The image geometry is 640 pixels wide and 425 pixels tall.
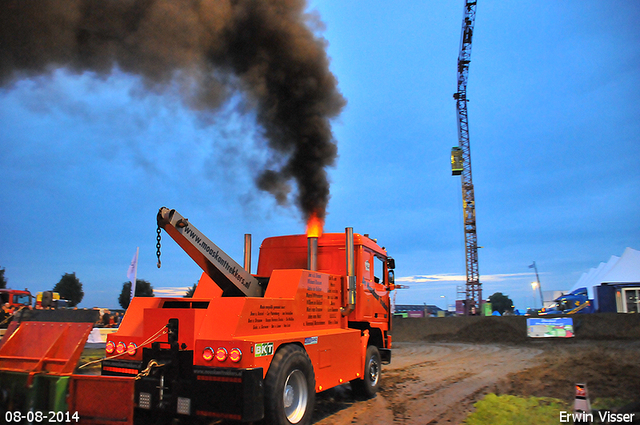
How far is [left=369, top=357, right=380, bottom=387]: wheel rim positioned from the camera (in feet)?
26.9

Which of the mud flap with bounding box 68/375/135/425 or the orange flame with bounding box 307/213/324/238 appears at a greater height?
the orange flame with bounding box 307/213/324/238

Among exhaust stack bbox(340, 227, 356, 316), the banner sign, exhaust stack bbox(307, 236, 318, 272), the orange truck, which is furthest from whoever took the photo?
the banner sign

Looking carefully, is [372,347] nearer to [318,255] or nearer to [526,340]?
[318,255]

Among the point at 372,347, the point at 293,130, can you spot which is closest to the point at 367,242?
the point at 372,347

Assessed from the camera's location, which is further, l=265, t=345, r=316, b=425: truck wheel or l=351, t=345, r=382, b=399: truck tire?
l=351, t=345, r=382, b=399: truck tire

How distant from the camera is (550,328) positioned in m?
22.3

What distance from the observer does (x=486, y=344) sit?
22.0 meters

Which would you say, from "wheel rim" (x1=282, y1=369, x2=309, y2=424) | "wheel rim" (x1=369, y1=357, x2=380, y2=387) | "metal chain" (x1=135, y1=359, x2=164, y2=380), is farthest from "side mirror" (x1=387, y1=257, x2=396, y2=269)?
"metal chain" (x1=135, y1=359, x2=164, y2=380)

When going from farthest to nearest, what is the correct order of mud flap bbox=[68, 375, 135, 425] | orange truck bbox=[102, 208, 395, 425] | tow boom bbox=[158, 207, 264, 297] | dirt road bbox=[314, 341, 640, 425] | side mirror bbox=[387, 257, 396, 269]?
side mirror bbox=[387, 257, 396, 269]
dirt road bbox=[314, 341, 640, 425]
tow boom bbox=[158, 207, 264, 297]
orange truck bbox=[102, 208, 395, 425]
mud flap bbox=[68, 375, 135, 425]

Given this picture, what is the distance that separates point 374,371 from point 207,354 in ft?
14.5

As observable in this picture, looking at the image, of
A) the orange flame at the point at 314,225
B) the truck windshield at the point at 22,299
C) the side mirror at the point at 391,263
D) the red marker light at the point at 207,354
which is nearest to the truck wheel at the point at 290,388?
the red marker light at the point at 207,354

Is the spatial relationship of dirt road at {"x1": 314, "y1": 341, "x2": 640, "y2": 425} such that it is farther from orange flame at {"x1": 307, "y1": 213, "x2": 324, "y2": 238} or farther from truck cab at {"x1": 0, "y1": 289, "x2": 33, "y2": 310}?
truck cab at {"x1": 0, "y1": 289, "x2": 33, "y2": 310}

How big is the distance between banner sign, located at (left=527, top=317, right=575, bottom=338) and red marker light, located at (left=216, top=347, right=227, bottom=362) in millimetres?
21672

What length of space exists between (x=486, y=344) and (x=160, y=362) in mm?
20294
